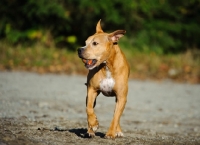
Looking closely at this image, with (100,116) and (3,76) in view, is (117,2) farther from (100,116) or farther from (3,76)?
(100,116)

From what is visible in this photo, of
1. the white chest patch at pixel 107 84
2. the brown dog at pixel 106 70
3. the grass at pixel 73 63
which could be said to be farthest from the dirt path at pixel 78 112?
the grass at pixel 73 63

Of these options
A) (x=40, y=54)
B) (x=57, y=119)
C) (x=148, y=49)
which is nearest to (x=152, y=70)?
(x=148, y=49)

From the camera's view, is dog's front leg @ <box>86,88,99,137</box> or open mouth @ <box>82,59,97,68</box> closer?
dog's front leg @ <box>86,88,99,137</box>

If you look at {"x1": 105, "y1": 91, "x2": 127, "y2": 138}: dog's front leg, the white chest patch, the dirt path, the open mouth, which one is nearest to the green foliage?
the dirt path

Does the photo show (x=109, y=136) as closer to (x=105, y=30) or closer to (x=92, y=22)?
(x=92, y=22)

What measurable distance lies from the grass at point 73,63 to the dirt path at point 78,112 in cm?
99

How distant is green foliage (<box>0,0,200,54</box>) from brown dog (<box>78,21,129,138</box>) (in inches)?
546

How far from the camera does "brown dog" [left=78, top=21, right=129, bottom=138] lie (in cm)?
689

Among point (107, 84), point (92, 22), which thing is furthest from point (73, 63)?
point (107, 84)

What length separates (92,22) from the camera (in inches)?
894

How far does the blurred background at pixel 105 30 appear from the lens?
1869cm

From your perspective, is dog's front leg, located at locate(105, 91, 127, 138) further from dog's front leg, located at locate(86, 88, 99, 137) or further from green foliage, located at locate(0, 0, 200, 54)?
green foliage, located at locate(0, 0, 200, 54)

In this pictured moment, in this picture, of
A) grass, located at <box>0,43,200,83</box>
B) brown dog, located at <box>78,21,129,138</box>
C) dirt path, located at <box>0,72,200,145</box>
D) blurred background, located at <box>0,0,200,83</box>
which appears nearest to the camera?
dirt path, located at <box>0,72,200,145</box>

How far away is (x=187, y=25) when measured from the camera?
24750 millimetres
